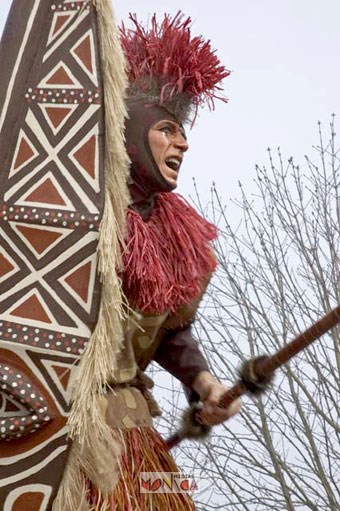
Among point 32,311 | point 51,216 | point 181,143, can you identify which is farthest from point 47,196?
point 181,143

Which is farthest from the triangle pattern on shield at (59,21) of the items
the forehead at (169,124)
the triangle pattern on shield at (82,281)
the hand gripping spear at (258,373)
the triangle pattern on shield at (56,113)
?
the hand gripping spear at (258,373)

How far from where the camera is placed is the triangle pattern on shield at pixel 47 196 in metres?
3.08

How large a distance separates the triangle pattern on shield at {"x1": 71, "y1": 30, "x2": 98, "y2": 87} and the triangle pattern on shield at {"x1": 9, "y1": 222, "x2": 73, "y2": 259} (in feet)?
1.43

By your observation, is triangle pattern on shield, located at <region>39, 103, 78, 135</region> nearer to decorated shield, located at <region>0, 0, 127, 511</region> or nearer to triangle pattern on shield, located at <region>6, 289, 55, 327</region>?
decorated shield, located at <region>0, 0, 127, 511</region>

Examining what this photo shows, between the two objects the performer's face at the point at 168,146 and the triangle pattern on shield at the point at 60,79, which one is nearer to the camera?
the triangle pattern on shield at the point at 60,79

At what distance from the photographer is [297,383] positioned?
7238mm

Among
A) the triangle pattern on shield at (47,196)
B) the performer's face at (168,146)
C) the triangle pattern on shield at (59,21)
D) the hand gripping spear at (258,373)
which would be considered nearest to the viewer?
the hand gripping spear at (258,373)

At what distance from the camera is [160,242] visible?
340 cm

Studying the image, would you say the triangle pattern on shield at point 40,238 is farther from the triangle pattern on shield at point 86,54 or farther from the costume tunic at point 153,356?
the triangle pattern on shield at point 86,54

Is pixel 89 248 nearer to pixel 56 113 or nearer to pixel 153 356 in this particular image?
pixel 56 113

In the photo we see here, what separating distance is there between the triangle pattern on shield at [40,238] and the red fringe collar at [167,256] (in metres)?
0.22

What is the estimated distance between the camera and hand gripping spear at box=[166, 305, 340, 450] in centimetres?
297

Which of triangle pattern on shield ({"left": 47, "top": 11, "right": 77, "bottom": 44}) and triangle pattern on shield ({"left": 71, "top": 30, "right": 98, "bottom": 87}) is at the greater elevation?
triangle pattern on shield ({"left": 47, "top": 11, "right": 77, "bottom": 44})

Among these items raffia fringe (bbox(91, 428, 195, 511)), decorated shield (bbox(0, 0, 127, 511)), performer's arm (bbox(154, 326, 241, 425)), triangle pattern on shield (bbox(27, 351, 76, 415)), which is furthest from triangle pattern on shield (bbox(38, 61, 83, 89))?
raffia fringe (bbox(91, 428, 195, 511))
